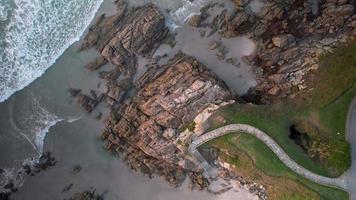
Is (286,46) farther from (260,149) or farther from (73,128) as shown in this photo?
(73,128)

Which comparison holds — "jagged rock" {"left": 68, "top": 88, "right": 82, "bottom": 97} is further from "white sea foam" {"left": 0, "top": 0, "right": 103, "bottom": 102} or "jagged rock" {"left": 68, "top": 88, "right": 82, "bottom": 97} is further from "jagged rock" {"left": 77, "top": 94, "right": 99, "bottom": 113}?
"white sea foam" {"left": 0, "top": 0, "right": 103, "bottom": 102}

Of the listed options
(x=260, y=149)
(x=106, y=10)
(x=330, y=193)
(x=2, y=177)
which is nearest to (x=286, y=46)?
(x=260, y=149)

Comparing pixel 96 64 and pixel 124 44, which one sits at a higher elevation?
pixel 124 44

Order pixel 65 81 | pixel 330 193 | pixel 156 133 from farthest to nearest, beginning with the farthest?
pixel 65 81, pixel 156 133, pixel 330 193

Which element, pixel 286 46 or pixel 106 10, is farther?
pixel 106 10

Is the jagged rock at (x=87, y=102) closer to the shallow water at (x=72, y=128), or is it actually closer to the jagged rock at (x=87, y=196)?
the shallow water at (x=72, y=128)

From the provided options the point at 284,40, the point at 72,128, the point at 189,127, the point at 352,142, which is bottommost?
the point at 352,142

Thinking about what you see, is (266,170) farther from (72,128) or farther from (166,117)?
(72,128)

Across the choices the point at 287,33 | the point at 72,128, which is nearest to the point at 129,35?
the point at 72,128
